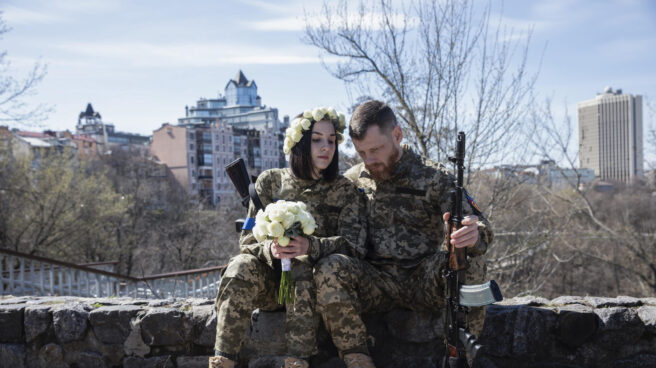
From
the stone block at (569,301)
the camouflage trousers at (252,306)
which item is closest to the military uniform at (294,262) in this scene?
the camouflage trousers at (252,306)

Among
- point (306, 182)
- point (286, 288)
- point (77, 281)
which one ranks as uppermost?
point (306, 182)

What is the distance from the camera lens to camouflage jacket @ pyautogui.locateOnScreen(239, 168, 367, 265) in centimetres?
336

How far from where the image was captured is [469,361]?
2.79m

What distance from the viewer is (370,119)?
3.46 m

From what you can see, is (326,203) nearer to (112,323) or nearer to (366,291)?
(366,291)

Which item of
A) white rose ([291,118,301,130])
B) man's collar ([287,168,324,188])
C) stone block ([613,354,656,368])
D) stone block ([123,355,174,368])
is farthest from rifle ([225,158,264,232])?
stone block ([613,354,656,368])

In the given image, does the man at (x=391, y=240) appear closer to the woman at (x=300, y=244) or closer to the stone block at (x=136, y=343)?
the woman at (x=300, y=244)

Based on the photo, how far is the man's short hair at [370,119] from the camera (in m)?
3.47

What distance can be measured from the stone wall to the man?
0.26 meters

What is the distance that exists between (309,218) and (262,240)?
337mm

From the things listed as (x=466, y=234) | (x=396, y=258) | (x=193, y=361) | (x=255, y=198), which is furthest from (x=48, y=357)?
(x=466, y=234)

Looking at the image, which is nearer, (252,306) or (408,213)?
(252,306)

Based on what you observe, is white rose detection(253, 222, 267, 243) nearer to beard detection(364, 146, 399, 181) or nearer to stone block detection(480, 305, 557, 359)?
beard detection(364, 146, 399, 181)

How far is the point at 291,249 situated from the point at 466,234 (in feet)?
3.28
